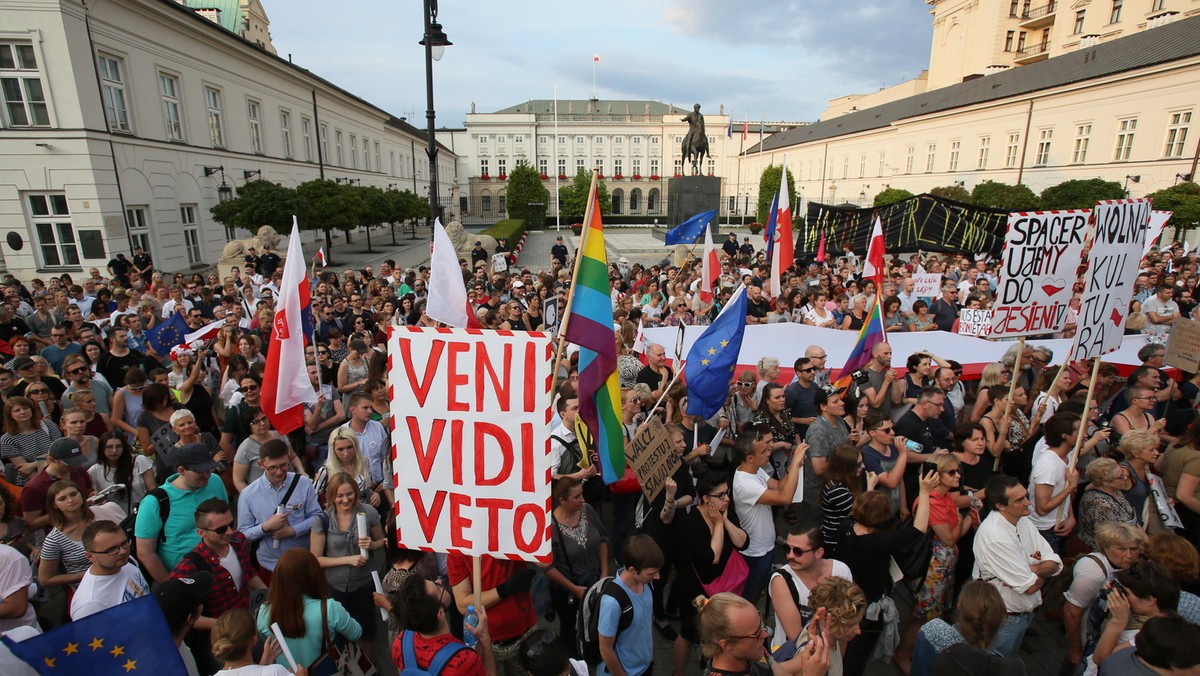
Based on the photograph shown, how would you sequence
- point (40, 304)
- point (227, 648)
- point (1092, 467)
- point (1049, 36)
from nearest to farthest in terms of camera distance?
point (227, 648)
point (1092, 467)
point (40, 304)
point (1049, 36)

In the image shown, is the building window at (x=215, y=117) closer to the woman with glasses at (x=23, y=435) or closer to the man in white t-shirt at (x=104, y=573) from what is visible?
the woman with glasses at (x=23, y=435)

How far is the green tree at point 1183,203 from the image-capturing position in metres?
21.2

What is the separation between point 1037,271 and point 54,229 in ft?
77.9

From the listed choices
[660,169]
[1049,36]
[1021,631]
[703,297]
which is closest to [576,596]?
[1021,631]

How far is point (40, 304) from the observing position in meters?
9.68

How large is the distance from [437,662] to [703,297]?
8642 mm

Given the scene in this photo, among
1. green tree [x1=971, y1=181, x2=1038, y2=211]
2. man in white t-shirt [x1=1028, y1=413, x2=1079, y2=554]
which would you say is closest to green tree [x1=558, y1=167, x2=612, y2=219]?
green tree [x1=971, y1=181, x2=1038, y2=211]

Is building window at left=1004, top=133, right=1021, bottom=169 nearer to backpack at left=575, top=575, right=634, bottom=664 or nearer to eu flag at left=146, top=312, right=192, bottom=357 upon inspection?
eu flag at left=146, top=312, right=192, bottom=357

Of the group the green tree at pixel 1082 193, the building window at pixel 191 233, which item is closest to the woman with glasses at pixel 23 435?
the building window at pixel 191 233

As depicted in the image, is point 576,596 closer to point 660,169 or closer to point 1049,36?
point 1049,36

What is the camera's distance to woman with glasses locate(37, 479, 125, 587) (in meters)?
3.56

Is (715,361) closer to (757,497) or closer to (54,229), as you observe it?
(757,497)

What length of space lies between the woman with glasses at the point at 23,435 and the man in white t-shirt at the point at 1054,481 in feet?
24.6

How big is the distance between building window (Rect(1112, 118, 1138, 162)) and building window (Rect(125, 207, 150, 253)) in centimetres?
4298
